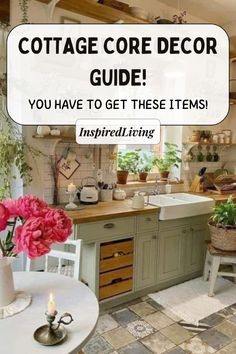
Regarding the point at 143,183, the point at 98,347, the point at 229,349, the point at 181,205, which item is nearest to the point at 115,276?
the point at 98,347

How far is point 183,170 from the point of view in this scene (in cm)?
353

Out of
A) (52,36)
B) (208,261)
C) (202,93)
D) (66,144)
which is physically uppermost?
(52,36)

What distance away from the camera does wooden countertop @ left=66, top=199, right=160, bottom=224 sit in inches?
87.9

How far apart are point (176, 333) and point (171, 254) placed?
729 mm

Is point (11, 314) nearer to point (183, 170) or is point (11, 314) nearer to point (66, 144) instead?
point (66, 144)

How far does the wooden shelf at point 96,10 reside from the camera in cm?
227

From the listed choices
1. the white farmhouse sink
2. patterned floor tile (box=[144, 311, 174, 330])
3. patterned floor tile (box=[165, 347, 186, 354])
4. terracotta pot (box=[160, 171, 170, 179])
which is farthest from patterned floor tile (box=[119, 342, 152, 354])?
terracotta pot (box=[160, 171, 170, 179])

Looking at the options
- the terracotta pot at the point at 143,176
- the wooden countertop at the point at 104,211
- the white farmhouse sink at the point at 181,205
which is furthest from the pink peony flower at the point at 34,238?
the terracotta pot at the point at 143,176

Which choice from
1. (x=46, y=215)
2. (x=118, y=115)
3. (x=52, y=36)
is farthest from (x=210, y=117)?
(x=46, y=215)

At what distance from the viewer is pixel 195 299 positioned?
2.63 meters

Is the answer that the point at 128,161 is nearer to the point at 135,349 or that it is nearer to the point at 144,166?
the point at 144,166

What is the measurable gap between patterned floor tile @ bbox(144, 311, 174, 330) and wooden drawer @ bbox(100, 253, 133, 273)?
16.3 inches

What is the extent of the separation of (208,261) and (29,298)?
2.06m

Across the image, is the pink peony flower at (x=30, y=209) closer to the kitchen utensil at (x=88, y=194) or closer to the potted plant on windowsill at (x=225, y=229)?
the kitchen utensil at (x=88, y=194)
